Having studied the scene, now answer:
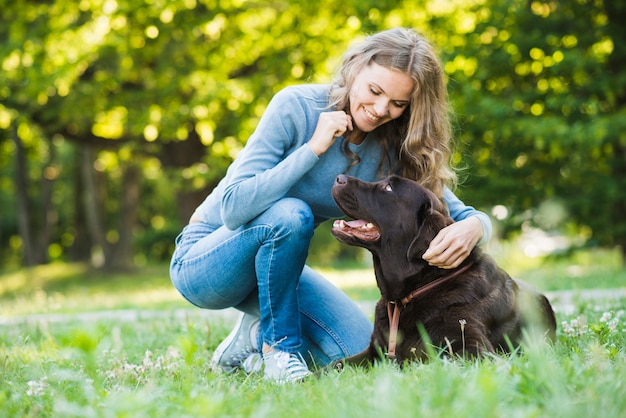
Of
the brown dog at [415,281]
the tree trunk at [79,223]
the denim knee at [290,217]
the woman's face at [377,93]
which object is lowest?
the tree trunk at [79,223]

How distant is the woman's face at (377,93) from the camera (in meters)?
3.54

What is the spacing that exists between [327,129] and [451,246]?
795 millimetres

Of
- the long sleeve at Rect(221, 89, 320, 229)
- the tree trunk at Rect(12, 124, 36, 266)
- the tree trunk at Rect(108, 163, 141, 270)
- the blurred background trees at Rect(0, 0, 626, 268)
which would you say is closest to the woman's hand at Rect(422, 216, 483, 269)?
the long sleeve at Rect(221, 89, 320, 229)

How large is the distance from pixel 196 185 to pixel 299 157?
8.78 m

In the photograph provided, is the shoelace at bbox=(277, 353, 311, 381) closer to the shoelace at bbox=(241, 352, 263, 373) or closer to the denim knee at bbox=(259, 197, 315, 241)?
the shoelace at bbox=(241, 352, 263, 373)

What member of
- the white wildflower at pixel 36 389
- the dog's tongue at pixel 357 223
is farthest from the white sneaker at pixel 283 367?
the white wildflower at pixel 36 389

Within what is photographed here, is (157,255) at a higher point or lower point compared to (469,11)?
lower

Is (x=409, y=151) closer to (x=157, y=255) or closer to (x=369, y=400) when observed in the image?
(x=369, y=400)

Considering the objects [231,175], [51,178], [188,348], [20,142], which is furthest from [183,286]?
[51,178]

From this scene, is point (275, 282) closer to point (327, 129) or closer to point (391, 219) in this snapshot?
point (391, 219)

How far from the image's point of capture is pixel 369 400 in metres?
2.14

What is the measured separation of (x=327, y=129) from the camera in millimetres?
3406

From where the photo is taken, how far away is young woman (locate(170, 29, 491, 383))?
3432mm

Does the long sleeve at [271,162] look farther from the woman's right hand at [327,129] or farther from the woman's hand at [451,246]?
the woman's hand at [451,246]
